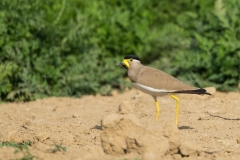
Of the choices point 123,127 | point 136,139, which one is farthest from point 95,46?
point 136,139

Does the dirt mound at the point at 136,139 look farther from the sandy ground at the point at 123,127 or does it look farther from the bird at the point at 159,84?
the bird at the point at 159,84

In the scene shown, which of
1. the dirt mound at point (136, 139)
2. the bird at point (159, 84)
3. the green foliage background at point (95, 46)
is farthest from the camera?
the green foliage background at point (95, 46)

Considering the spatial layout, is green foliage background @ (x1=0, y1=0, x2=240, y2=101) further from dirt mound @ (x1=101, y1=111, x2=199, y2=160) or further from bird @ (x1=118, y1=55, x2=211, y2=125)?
dirt mound @ (x1=101, y1=111, x2=199, y2=160)

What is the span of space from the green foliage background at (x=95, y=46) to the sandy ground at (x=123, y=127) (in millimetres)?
467

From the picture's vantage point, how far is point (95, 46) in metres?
12.4

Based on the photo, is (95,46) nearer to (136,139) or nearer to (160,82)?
(160,82)

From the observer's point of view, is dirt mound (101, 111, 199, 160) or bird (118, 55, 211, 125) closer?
dirt mound (101, 111, 199, 160)

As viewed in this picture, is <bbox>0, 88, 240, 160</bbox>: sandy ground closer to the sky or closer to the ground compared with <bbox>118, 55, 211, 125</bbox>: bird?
closer to the ground

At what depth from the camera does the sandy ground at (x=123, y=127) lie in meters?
6.51

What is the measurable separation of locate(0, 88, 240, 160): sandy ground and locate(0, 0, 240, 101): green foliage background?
0.47 m

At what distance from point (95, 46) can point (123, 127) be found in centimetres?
600

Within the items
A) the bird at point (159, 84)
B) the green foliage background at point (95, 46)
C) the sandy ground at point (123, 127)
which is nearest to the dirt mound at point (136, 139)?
the sandy ground at point (123, 127)

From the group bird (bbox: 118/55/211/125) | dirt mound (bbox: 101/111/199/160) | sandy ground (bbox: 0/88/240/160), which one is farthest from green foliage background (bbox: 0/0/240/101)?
dirt mound (bbox: 101/111/199/160)

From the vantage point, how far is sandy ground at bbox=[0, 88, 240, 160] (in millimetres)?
6508
